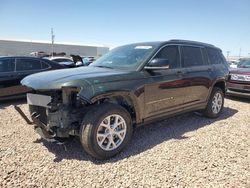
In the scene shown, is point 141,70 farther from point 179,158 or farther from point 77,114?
point 179,158

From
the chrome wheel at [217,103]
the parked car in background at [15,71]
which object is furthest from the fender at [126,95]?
the parked car in background at [15,71]

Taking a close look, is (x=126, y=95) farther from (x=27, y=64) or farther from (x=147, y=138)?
(x=27, y=64)

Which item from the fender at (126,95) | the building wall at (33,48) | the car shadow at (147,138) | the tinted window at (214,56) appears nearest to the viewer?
the fender at (126,95)

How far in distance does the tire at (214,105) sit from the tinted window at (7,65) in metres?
5.72

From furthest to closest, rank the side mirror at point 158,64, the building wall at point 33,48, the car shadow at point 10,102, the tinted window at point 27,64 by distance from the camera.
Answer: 1. the building wall at point 33,48
2. the tinted window at point 27,64
3. the car shadow at point 10,102
4. the side mirror at point 158,64

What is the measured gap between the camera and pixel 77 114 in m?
3.20

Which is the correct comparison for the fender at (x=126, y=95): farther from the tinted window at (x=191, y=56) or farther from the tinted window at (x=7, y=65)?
the tinted window at (x=7, y=65)

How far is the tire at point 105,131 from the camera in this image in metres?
3.07

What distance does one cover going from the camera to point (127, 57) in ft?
13.5

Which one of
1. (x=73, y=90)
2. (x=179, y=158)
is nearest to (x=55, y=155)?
(x=73, y=90)

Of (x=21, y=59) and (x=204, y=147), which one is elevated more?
(x=21, y=59)

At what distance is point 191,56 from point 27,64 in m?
5.05

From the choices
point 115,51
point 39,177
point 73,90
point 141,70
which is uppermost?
point 115,51

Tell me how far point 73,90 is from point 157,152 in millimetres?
1668
